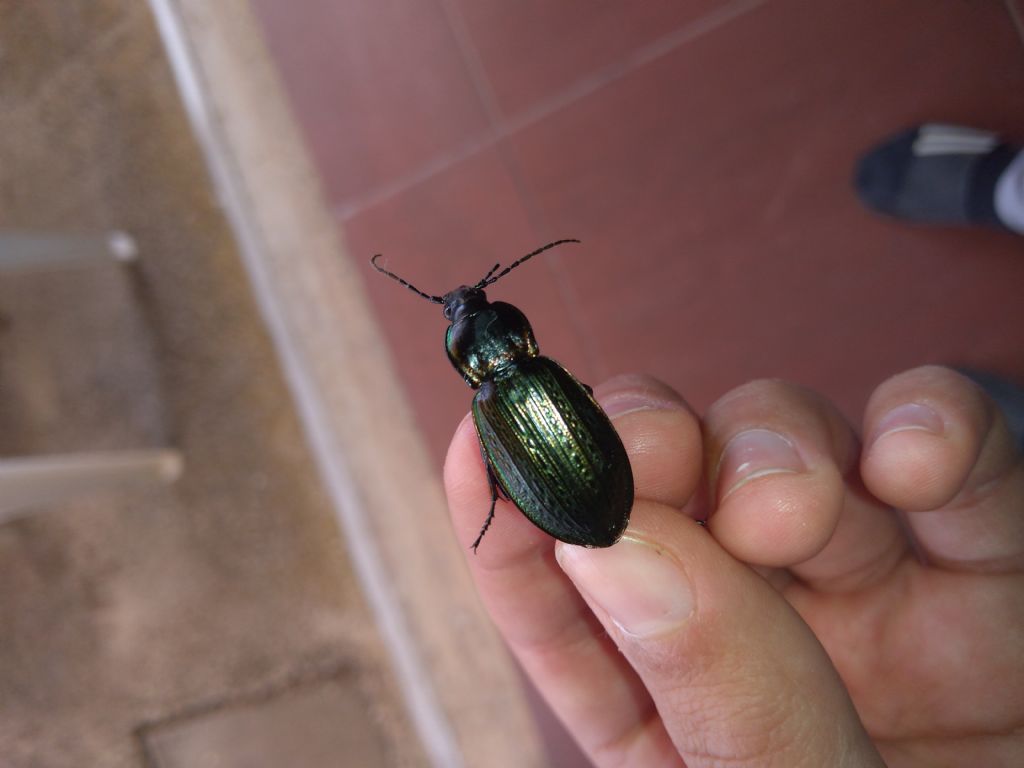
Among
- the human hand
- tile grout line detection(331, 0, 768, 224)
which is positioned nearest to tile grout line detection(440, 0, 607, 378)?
tile grout line detection(331, 0, 768, 224)

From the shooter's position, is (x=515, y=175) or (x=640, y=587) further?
(x=515, y=175)

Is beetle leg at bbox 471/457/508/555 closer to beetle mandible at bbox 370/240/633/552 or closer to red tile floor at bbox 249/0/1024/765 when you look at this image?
beetle mandible at bbox 370/240/633/552

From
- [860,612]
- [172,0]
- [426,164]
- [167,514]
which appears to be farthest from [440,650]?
[172,0]

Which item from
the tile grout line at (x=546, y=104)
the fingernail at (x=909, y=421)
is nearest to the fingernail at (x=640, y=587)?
the fingernail at (x=909, y=421)

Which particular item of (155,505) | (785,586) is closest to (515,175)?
(785,586)

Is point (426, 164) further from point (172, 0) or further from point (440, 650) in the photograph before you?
point (440, 650)

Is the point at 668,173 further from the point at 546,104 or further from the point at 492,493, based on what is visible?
the point at 492,493
